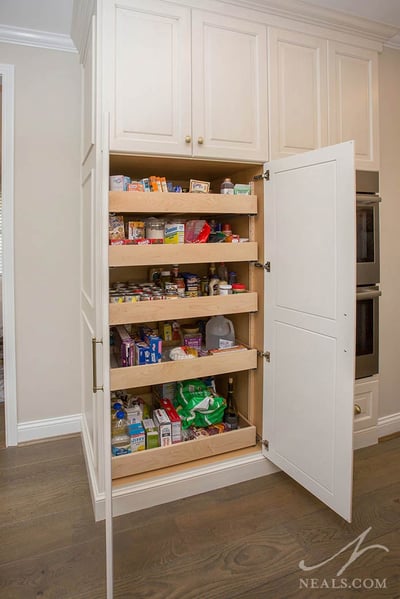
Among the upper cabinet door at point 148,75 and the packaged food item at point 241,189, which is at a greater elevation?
the upper cabinet door at point 148,75

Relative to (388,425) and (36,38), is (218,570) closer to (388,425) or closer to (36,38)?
(388,425)

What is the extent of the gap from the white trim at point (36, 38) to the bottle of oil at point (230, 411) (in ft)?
7.22

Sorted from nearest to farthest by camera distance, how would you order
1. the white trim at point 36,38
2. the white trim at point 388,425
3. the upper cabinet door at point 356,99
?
the upper cabinet door at point 356,99
the white trim at point 36,38
the white trim at point 388,425

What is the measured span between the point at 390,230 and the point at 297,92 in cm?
108

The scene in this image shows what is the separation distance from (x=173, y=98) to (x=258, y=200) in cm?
64

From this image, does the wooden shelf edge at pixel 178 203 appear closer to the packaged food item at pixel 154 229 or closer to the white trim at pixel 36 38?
the packaged food item at pixel 154 229

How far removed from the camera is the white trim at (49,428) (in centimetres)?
238

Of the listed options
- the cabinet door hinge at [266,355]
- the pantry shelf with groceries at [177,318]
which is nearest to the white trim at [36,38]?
the pantry shelf with groceries at [177,318]

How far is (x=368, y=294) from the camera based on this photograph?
7.22 feet

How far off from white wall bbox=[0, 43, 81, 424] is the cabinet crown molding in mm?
1140

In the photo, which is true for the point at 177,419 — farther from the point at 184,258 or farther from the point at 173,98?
the point at 173,98

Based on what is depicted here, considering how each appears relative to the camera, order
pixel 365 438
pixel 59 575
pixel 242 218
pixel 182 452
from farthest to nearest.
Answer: pixel 365 438 < pixel 242 218 < pixel 182 452 < pixel 59 575

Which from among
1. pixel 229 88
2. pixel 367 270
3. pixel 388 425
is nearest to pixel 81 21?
pixel 229 88

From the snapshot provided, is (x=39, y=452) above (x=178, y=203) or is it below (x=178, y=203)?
below
